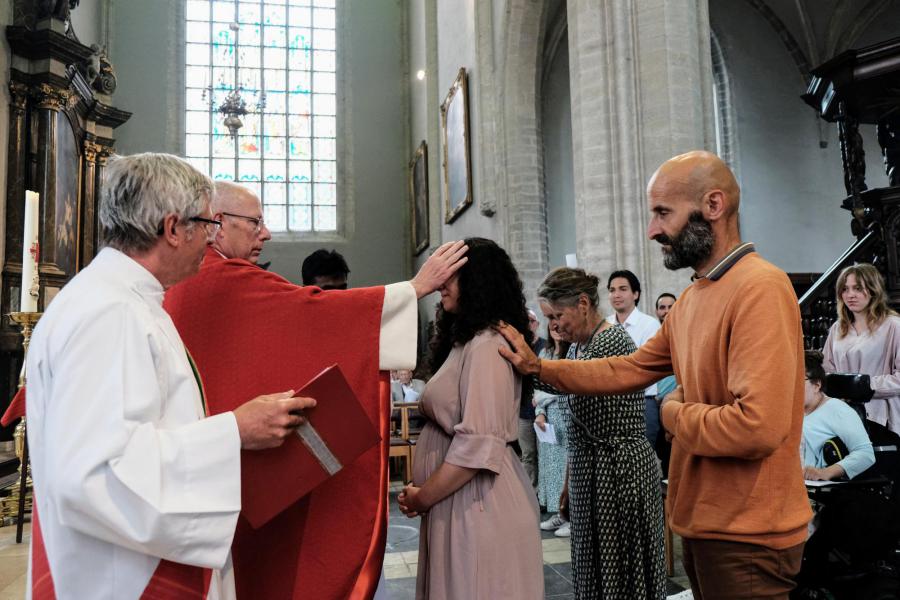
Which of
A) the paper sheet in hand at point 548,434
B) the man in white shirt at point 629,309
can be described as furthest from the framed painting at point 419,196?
the man in white shirt at point 629,309

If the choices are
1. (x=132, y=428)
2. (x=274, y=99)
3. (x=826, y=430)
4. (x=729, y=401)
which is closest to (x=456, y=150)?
(x=274, y=99)

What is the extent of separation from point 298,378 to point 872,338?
389 cm

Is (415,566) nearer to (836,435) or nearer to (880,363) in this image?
(836,435)

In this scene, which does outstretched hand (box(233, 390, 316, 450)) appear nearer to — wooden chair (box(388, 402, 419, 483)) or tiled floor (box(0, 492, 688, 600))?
tiled floor (box(0, 492, 688, 600))

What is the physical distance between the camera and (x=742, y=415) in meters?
1.51

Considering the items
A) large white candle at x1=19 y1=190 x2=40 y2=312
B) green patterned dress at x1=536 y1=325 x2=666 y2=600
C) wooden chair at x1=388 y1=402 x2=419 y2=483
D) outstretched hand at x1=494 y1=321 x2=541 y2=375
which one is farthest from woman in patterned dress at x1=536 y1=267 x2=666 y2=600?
wooden chair at x1=388 y1=402 x2=419 y2=483

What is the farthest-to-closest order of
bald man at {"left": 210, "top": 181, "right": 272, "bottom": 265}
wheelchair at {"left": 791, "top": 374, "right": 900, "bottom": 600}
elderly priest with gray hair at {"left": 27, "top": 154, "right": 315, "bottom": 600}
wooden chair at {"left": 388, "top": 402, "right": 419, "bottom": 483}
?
wooden chair at {"left": 388, "top": 402, "right": 419, "bottom": 483} → wheelchair at {"left": 791, "top": 374, "right": 900, "bottom": 600} → bald man at {"left": 210, "top": 181, "right": 272, "bottom": 265} → elderly priest with gray hair at {"left": 27, "top": 154, "right": 315, "bottom": 600}

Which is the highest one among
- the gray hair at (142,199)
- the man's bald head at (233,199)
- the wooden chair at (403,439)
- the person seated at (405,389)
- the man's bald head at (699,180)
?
the man's bald head at (233,199)

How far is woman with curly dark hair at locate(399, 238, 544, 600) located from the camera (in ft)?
6.53

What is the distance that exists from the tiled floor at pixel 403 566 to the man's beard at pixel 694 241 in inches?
96.8

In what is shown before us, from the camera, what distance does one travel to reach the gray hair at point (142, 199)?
1.43 m

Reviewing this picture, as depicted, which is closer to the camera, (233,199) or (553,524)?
(233,199)

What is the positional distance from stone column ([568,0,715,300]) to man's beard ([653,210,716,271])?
14.7 feet

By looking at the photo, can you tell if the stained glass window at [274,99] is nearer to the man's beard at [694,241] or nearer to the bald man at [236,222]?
the bald man at [236,222]
